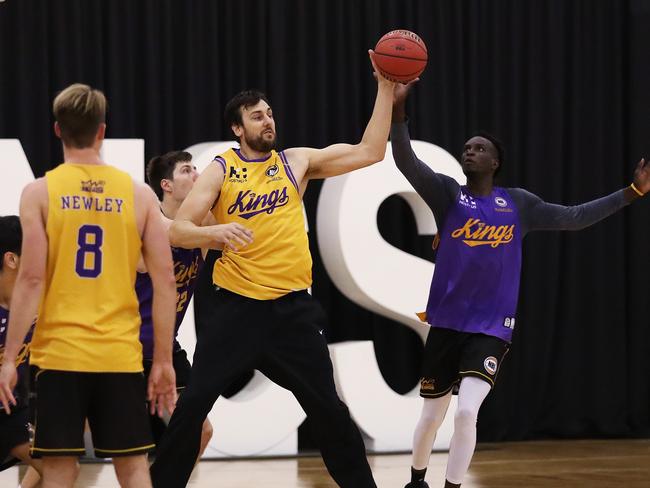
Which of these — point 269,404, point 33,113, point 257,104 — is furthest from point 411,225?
point 257,104

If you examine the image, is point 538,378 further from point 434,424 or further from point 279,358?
point 279,358

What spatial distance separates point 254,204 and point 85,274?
1241mm

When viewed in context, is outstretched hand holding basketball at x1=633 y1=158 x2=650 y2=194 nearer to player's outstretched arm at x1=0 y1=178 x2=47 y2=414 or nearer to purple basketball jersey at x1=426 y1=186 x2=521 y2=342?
purple basketball jersey at x1=426 y1=186 x2=521 y2=342

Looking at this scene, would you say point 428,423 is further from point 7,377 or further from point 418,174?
point 7,377

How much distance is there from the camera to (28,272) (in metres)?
3.25

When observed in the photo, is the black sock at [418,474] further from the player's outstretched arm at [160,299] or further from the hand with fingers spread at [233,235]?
the player's outstretched arm at [160,299]

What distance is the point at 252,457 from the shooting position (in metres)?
7.41

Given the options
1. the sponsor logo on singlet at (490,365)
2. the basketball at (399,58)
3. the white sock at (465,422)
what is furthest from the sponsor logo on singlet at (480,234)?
the basketball at (399,58)

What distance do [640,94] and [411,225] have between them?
79.6 inches

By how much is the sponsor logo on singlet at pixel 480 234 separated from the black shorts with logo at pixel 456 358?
43 centimetres

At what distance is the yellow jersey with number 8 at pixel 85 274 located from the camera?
3.30 meters

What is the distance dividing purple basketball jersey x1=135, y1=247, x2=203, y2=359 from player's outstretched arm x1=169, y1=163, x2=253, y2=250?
0.58m

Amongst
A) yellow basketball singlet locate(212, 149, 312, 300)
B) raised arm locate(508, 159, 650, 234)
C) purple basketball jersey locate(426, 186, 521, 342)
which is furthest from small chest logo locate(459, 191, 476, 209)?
yellow basketball singlet locate(212, 149, 312, 300)

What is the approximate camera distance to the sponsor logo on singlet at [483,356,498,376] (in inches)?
203
